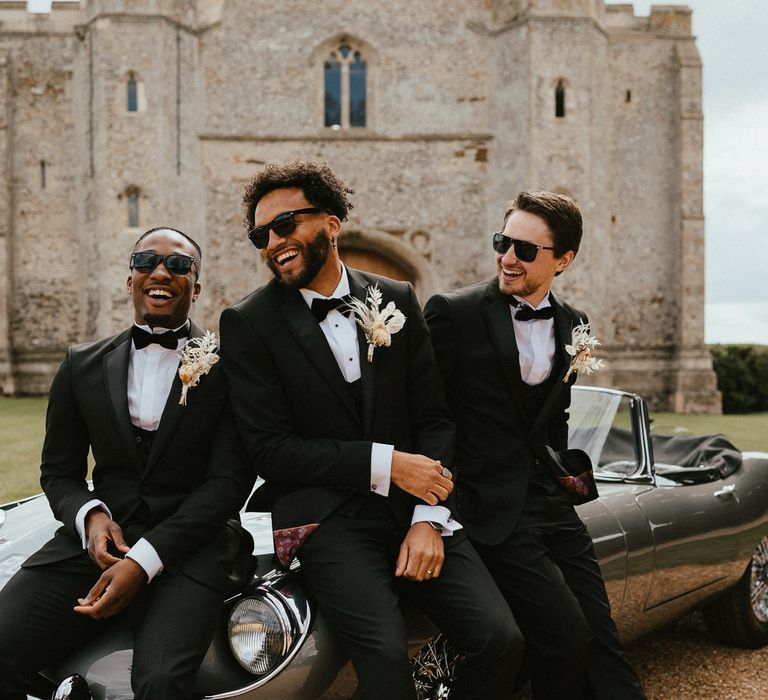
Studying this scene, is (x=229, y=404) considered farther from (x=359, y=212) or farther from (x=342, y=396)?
(x=359, y=212)

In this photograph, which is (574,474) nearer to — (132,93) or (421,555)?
(421,555)

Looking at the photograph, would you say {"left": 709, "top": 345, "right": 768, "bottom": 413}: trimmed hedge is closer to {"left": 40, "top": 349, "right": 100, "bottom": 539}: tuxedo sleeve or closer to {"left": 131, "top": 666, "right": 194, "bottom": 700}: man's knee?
{"left": 40, "top": 349, "right": 100, "bottom": 539}: tuxedo sleeve

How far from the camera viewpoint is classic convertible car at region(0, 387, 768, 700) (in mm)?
2369

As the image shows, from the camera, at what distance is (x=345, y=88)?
64.0 ft

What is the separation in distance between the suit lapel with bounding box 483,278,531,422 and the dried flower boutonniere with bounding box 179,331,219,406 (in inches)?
40.8

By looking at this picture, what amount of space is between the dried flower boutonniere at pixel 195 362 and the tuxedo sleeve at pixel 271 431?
73 mm

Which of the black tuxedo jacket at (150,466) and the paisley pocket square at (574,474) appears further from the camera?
the paisley pocket square at (574,474)

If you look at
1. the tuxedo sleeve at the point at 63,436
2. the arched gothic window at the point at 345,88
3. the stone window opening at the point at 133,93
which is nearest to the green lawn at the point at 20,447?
the tuxedo sleeve at the point at 63,436

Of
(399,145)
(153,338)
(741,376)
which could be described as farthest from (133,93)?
(153,338)

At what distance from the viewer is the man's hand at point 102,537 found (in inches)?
104

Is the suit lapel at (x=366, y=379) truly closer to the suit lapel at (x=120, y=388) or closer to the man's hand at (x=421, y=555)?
the man's hand at (x=421, y=555)

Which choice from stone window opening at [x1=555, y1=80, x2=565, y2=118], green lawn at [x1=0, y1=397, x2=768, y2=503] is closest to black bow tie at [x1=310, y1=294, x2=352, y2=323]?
green lawn at [x1=0, y1=397, x2=768, y2=503]

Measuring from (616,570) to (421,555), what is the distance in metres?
1.21

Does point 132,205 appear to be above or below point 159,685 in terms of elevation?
above
